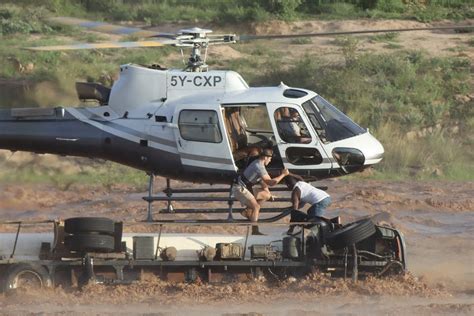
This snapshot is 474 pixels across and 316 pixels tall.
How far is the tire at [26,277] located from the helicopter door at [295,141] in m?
3.62

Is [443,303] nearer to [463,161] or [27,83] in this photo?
[463,161]

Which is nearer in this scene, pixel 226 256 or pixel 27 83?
pixel 226 256

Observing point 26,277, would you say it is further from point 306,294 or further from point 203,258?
point 306,294

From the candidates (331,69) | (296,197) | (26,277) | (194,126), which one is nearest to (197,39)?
(194,126)

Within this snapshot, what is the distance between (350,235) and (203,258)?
1931 millimetres

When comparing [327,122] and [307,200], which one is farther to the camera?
[327,122]

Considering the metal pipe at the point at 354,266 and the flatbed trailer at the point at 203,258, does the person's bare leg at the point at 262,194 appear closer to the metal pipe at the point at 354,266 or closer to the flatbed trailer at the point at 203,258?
the flatbed trailer at the point at 203,258

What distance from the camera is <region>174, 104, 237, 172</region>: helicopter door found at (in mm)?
16016

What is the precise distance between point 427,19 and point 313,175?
862 inches

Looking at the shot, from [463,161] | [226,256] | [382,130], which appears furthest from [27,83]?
[226,256]

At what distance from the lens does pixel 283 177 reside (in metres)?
15.9

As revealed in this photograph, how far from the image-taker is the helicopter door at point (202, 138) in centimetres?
1602

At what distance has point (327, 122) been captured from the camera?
16.1 meters

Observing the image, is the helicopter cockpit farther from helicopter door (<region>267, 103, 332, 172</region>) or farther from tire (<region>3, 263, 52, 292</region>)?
tire (<region>3, 263, 52, 292</region>)
